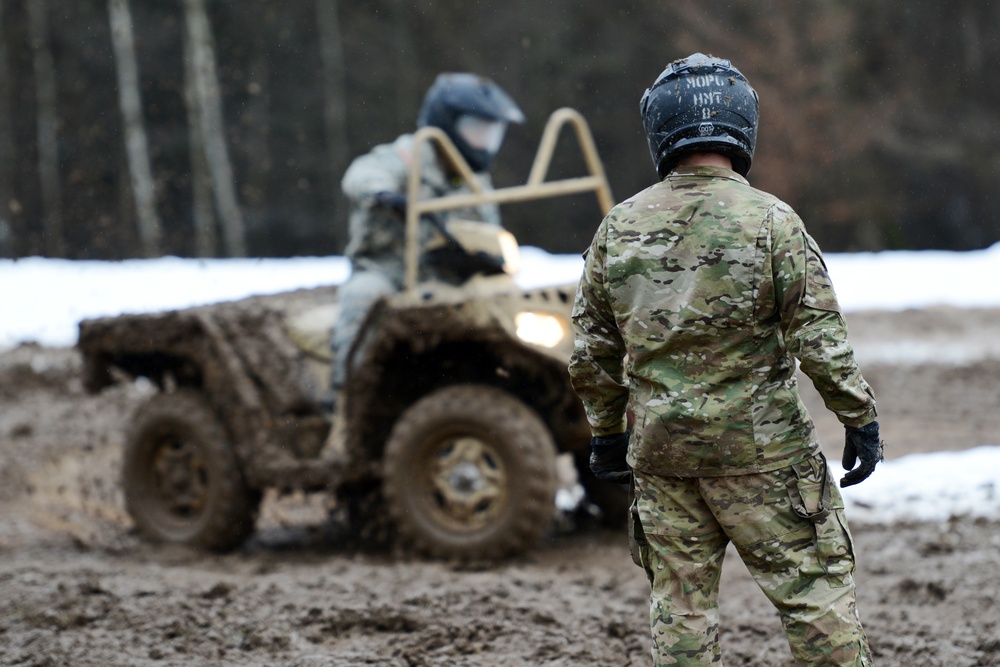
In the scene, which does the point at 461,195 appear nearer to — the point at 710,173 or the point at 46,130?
the point at 710,173

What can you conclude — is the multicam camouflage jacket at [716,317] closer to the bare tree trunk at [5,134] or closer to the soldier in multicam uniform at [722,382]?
the soldier in multicam uniform at [722,382]

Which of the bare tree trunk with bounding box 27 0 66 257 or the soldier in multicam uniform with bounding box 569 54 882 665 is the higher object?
the bare tree trunk with bounding box 27 0 66 257

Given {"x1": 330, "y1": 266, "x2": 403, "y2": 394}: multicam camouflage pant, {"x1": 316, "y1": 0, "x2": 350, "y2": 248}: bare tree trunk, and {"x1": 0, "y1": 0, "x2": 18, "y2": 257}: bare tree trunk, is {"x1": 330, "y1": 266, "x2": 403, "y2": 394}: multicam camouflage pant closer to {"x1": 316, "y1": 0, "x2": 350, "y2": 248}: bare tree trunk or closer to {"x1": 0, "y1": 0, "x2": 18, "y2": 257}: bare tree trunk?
{"x1": 316, "y1": 0, "x2": 350, "y2": 248}: bare tree trunk

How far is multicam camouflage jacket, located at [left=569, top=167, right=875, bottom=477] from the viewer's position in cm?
290

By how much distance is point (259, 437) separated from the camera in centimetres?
602

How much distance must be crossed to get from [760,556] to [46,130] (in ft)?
53.1

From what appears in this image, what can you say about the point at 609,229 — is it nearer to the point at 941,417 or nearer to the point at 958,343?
the point at 941,417

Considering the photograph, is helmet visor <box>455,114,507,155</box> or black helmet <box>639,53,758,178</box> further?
helmet visor <box>455,114,507,155</box>

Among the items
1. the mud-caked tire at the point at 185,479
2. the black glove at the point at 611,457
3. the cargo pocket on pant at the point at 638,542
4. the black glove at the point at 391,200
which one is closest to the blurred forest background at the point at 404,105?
the mud-caked tire at the point at 185,479

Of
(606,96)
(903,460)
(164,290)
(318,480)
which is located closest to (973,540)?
(903,460)

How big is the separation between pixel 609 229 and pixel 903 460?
4.68 metres

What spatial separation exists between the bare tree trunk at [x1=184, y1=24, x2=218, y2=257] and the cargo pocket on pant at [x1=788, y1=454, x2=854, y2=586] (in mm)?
14583

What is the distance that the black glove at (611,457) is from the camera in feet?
10.8

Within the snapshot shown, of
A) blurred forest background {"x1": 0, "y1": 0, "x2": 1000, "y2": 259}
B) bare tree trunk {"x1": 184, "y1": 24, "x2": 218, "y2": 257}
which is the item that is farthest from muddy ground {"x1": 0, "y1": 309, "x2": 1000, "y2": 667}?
blurred forest background {"x1": 0, "y1": 0, "x2": 1000, "y2": 259}
